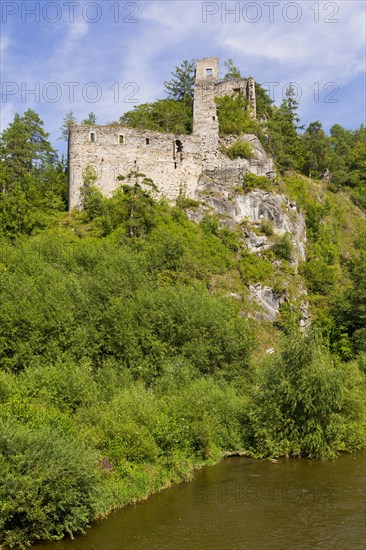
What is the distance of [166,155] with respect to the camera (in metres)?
46.8

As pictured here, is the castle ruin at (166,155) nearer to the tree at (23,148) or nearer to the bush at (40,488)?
the tree at (23,148)

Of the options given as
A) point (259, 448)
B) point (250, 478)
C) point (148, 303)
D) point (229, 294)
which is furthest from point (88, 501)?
point (229, 294)

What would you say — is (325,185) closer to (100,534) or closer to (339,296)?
(339,296)

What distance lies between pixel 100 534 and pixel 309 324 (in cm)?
2982

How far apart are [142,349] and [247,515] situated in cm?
1311

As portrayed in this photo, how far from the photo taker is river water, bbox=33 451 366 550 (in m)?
15.7

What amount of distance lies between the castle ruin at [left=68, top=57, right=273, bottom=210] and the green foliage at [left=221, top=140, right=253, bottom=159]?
367mm

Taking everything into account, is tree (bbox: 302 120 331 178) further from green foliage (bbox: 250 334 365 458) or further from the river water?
the river water

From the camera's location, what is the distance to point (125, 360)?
2881 centimetres

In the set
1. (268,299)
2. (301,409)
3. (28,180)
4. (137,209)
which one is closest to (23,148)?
(28,180)

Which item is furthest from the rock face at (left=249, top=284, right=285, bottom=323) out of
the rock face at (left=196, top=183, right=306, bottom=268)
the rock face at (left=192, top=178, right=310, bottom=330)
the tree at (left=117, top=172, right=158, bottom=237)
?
the tree at (left=117, top=172, right=158, bottom=237)

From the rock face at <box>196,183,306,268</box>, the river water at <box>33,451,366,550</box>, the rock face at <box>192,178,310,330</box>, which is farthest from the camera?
the rock face at <box>196,183,306,268</box>

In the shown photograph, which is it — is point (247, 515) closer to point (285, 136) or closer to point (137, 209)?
point (137, 209)

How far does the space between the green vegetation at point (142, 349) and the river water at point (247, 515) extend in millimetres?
824
